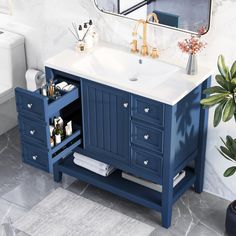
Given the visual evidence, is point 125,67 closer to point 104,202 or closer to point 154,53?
point 154,53

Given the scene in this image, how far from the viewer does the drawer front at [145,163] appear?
11.3ft

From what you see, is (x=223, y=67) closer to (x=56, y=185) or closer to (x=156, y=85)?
(x=156, y=85)

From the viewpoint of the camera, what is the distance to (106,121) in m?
3.56

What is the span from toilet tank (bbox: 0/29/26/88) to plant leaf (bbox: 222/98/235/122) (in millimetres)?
1781

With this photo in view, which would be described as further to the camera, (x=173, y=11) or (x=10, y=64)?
(x=10, y=64)

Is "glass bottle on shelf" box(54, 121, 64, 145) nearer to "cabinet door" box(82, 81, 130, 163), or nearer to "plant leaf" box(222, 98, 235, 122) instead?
"cabinet door" box(82, 81, 130, 163)

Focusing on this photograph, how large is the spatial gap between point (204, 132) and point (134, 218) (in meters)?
A: 0.69

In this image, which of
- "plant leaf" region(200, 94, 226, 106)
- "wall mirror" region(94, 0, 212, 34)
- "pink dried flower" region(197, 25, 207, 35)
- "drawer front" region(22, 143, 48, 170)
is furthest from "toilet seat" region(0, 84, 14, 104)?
"plant leaf" region(200, 94, 226, 106)

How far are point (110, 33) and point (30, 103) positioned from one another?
0.83 meters

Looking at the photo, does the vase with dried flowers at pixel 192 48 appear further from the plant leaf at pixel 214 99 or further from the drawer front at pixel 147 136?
the drawer front at pixel 147 136

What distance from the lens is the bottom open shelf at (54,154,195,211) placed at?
3.66 meters

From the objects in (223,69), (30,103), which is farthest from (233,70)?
(30,103)

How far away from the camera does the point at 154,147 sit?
341 centimetres

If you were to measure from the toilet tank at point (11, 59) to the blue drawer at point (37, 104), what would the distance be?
0.99 m
